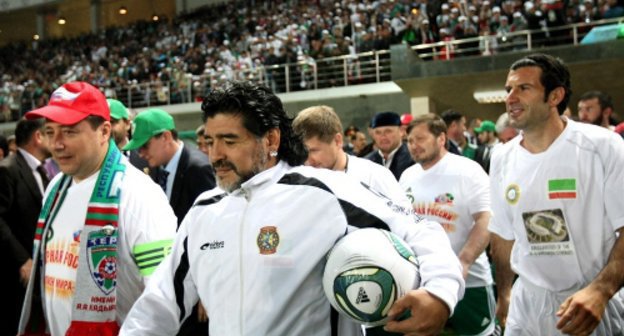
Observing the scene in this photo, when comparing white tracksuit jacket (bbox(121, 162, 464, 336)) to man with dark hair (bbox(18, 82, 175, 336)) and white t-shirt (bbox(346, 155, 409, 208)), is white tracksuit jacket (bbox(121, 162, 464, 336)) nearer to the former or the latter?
man with dark hair (bbox(18, 82, 175, 336))

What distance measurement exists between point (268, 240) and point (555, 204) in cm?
184

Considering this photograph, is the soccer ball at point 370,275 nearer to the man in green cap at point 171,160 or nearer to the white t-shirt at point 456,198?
the man in green cap at point 171,160

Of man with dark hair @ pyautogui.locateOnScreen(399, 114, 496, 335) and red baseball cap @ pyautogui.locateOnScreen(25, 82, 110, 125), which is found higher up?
red baseball cap @ pyautogui.locateOnScreen(25, 82, 110, 125)

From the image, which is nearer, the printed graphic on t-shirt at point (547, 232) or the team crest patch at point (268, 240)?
the team crest patch at point (268, 240)

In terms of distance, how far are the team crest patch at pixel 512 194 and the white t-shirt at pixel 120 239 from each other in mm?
1809

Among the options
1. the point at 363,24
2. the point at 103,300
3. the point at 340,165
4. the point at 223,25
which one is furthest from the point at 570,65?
the point at 223,25

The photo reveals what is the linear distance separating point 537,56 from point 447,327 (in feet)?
9.03

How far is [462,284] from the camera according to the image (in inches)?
82.5

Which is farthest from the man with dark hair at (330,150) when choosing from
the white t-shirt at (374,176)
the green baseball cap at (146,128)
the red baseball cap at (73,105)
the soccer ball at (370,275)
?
the soccer ball at (370,275)

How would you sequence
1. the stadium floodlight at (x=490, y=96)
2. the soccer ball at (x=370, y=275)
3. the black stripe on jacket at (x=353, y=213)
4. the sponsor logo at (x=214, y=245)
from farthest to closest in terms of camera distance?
the stadium floodlight at (x=490, y=96) → the sponsor logo at (x=214, y=245) → the black stripe on jacket at (x=353, y=213) → the soccer ball at (x=370, y=275)

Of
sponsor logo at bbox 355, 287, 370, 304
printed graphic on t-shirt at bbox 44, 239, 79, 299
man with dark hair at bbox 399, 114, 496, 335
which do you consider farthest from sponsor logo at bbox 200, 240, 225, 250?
man with dark hair at bbox 399, 114, 496, 335

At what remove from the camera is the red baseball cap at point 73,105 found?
128 inches

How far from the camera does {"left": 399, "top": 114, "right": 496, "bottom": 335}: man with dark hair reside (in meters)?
5.41

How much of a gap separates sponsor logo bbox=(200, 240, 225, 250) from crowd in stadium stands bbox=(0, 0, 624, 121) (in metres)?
15.6
